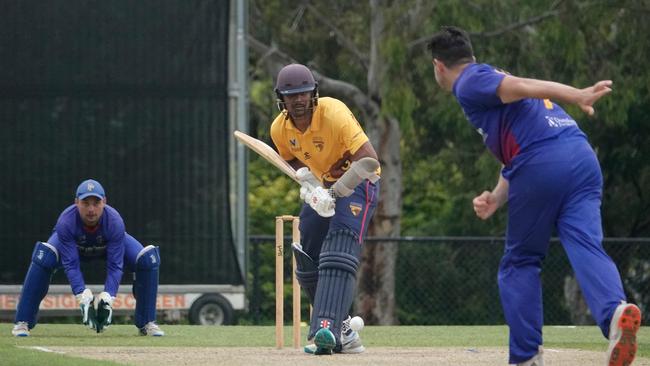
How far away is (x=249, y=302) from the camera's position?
1895 cm

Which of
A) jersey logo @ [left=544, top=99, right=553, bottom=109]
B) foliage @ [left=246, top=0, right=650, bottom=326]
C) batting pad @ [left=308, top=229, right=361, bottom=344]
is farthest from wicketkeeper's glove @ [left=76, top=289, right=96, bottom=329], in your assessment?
foliage @ [left=246, top=0, right=650, bottom=326]

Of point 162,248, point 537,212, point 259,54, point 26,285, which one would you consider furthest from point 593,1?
point 537,212

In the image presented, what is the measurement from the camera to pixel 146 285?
12180 mm

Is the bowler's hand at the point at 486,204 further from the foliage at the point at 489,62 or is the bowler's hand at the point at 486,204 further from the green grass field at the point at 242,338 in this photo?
the foliage at the point at 489,62

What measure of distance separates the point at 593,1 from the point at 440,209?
11.7 meters

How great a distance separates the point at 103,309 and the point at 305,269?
2238 millimetres

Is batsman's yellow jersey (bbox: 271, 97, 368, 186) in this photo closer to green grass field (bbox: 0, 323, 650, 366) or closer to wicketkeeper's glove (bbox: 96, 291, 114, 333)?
green grass field (bbox: 0, 323, 650, 366)

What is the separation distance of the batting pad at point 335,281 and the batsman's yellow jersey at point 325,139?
0.48m

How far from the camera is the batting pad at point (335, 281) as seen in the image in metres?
9.08

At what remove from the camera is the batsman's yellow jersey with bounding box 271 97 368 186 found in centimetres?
925

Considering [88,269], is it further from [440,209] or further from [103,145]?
[440,209]

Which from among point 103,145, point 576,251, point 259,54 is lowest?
point 576,251

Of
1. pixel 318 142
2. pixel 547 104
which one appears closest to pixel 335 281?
pixel 318 142

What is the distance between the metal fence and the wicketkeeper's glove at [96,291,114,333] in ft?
23.4
